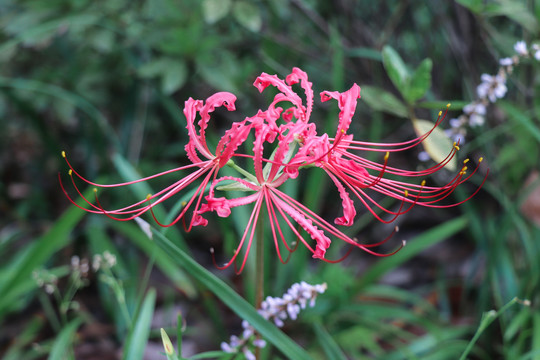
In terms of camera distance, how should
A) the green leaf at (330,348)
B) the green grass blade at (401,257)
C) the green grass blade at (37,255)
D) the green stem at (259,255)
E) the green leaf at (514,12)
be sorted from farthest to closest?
the green grass blade at (401,257) → the green grass blade at (37,255) → the green leaf at (514,12) → the green leaf at (330,348) → the green stem at (259,255)

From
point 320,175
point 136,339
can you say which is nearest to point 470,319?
point 320,175

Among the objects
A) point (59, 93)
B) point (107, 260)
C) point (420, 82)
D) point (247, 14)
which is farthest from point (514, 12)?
point (59, 93)

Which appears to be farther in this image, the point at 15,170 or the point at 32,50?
the point at 15,170

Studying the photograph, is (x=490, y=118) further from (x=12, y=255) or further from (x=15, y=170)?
(x=15, y=170)

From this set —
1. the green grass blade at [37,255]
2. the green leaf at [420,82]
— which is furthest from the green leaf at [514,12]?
the green grass blade at [37,255]

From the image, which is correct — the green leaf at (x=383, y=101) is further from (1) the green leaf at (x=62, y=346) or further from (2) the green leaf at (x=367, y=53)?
(1) the green leaf at (x=62, y=346)

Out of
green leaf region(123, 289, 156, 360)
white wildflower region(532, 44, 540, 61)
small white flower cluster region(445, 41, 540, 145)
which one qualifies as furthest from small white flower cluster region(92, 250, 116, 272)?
white wildflower region(532, 44, 540, 61)
